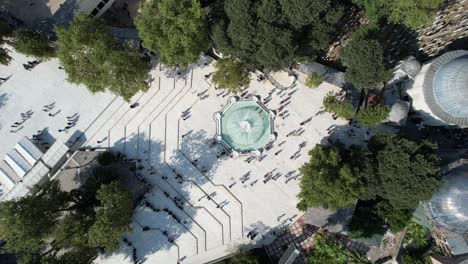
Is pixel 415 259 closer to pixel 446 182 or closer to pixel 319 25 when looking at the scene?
pixel 446 182

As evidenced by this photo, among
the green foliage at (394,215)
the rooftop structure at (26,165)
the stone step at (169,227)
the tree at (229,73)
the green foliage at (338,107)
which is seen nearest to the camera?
the tree at (229,73)

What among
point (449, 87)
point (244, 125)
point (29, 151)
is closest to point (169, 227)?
point (244, 125)

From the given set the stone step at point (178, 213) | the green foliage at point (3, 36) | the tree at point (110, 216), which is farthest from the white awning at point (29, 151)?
the stone step at point (178, 213)

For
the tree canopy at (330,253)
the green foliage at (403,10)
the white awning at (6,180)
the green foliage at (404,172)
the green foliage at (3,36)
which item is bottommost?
the tree canopy at (330,253)

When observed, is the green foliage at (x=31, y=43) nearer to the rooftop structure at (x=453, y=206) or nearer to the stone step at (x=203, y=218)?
the stone step at (x=203, y=218)

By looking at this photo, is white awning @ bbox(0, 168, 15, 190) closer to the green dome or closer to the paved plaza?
the paved plaza

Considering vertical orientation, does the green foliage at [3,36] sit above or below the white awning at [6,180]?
above

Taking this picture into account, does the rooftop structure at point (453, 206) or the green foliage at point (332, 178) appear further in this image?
the green foliage at point (332, 178)
